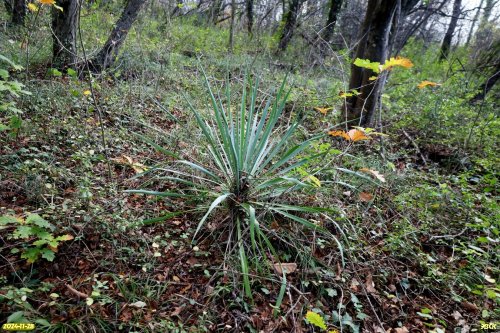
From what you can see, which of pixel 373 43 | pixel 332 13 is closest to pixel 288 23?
pixel 332 13

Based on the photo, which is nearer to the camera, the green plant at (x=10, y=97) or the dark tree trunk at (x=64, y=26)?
the green plant at (x=10, y=97)

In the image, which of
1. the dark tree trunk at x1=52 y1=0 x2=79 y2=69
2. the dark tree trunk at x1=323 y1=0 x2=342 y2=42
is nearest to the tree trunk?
the dark tree trunk at x1=52 y1=0 x2=79 y2=69

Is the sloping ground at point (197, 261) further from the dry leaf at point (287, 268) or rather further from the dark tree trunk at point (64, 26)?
the dark tree trunk at point (64, 26)

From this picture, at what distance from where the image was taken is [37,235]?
148cm

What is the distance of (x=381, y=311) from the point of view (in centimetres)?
167

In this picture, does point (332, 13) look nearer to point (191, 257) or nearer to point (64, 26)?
point (64, 26)

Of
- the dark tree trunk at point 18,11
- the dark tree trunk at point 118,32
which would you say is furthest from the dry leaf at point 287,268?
the dark tree trunk at point 18,11

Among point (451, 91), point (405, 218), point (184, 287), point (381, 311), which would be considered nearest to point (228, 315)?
point (184, 287)

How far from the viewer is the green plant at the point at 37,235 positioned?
1.42 metres

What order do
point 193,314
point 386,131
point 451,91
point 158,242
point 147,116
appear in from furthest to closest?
1. point 451,91
2. point 386,131
3. point 147,116
4. point 158,242
5. point 193,314

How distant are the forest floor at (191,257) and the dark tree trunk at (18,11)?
10.6 ft

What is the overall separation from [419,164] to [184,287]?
9.85 feet

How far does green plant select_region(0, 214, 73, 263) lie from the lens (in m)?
1.42

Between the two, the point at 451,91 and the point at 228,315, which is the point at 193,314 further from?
the point at 451,91
